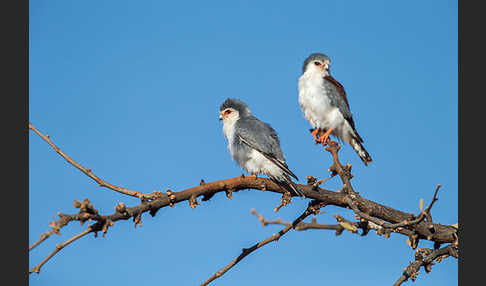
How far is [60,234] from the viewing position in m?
3.09

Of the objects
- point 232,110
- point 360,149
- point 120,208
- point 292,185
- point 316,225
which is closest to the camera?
point 316,225

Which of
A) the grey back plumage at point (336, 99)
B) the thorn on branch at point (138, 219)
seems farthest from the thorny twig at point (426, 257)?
the grey back plumage at point (336, 99)

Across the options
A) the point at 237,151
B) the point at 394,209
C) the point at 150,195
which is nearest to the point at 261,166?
the point at 237,151

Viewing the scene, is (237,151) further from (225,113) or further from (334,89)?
(334,89)

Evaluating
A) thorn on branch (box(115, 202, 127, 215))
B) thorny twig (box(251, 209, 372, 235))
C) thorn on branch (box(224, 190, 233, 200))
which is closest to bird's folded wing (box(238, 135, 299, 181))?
thorn on branch (box(224, 190, 233, 200))

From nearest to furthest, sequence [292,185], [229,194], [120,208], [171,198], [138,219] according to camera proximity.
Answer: [120,208]
[138,219]
[171,198]
[229,194]
[292,185]

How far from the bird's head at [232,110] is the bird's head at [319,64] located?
3.63 feet

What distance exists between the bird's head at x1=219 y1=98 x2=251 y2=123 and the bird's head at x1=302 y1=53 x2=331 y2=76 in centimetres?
111

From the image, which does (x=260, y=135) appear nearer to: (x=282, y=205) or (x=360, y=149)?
(x=360, y=149)

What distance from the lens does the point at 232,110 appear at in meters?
7.74

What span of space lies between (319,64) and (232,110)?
1.52 metres

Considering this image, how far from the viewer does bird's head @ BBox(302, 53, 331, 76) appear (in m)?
7.22

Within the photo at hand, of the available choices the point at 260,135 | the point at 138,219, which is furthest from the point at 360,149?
the point at 138,219

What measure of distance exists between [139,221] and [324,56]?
14.4ft
